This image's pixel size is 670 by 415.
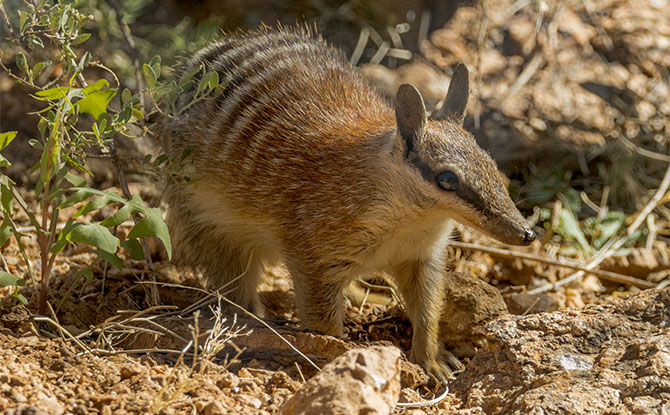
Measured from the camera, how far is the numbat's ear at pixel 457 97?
158 inches

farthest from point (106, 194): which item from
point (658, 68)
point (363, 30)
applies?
point (658, 68)

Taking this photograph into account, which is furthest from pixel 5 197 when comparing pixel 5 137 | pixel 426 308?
pixel 426 308

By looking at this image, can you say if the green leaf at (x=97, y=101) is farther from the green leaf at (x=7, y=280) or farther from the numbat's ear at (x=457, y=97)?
the numbat's ear at (x=457, y=97)

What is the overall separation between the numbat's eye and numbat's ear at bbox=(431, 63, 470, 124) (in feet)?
1.88

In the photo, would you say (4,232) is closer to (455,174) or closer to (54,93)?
(54,93)

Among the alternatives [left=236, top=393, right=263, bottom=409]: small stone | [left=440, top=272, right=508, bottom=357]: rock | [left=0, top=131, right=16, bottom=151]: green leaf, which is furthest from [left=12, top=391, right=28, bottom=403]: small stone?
[left=440, top=272, right=508, bottom=357]: rock

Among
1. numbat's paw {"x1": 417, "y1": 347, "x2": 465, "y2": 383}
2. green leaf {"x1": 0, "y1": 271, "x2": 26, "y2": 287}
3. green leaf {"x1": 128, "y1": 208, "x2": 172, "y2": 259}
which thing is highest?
green leaf {"x1": 128, "y1": 208, "x2": 172, "y2": 259}

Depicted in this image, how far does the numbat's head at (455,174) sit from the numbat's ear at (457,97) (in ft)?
0.71

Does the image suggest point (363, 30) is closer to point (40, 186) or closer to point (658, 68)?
point (658, 68)

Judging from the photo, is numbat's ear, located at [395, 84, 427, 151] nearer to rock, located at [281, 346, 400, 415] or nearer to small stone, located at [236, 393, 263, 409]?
rock, located at [281, 346, 400, 415]

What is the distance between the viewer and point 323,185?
4.00m

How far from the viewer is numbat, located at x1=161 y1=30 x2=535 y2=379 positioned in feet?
11.9

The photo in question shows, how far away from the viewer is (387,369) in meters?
2.43

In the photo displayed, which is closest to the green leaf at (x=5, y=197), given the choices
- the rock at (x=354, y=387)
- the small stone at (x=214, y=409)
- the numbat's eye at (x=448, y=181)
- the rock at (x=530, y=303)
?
the small stone at (x=214, y=409)
